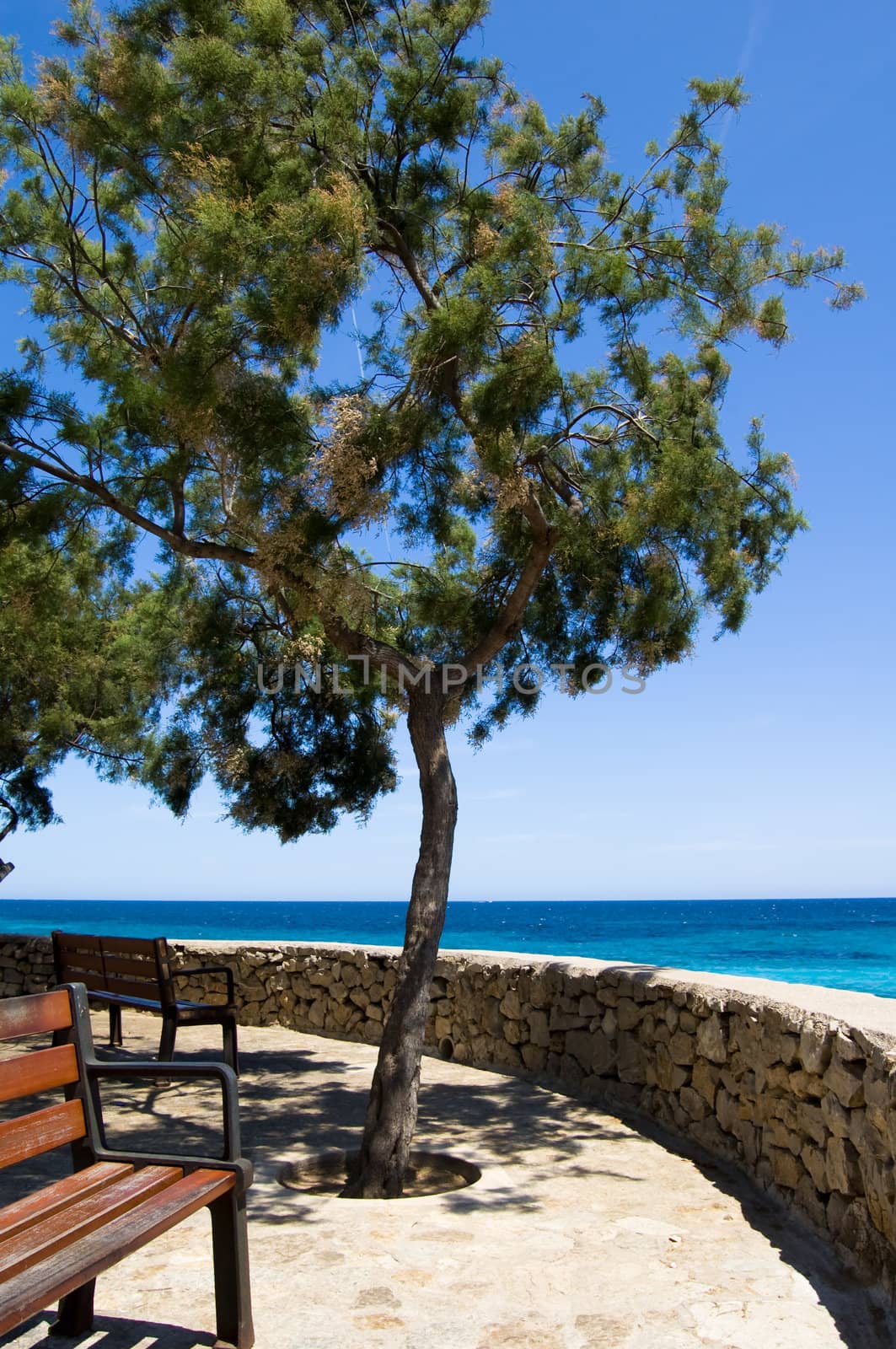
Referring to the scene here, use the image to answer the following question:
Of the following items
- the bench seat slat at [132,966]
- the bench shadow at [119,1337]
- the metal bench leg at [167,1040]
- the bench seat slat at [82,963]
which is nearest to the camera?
the bench shadow at [119,1337]

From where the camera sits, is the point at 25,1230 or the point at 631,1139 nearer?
the point at 25,1230

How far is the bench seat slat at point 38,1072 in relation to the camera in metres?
2.68

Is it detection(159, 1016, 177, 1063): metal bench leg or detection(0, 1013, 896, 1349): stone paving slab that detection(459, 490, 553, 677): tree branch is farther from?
detection(159, 1016, 177, 1063): metal bench leg

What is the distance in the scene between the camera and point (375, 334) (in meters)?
6.14

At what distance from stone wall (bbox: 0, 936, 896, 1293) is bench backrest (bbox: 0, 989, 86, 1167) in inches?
91.8

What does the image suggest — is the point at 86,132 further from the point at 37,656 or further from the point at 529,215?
the point at 37,656

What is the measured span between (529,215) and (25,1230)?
4552 millimetres

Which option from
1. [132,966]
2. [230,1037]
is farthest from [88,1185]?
[132,966]

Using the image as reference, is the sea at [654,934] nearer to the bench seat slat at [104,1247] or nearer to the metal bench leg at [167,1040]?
the metal bench leg at [167,1040]

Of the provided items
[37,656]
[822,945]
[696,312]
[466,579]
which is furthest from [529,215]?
[822,945]

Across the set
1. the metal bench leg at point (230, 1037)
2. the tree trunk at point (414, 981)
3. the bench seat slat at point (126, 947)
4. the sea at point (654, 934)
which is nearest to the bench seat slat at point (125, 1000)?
the bench seat slat at point (126, 947)

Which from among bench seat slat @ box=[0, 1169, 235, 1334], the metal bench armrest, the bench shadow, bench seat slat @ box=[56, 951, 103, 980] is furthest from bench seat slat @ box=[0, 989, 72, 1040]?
bench seat slat @ box=[56, 951, 103, 980]

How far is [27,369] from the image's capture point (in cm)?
651

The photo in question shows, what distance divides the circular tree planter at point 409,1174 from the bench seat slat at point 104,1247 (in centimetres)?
189
